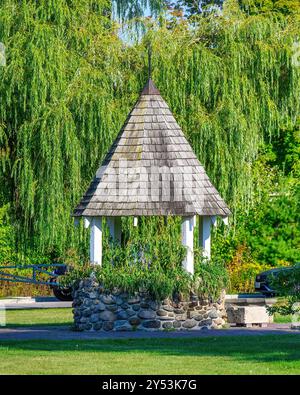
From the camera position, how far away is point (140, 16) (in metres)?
40.4

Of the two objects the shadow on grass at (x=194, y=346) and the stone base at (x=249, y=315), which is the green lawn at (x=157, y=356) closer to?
the shadow on grass at (x=194, y=346)

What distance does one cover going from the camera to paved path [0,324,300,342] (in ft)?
82.0

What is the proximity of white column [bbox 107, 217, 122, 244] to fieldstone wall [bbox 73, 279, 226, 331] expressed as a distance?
264cm

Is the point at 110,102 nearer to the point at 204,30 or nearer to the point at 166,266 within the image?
the point at 204,30

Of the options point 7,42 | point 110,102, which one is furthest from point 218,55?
point 7,42

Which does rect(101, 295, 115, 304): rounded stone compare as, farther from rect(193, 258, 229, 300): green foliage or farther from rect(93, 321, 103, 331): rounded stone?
rect(193, 258, 229, 300): green foliage

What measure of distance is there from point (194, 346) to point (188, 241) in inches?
201

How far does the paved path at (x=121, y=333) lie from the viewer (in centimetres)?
2498

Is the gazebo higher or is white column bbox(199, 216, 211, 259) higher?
the gazebo

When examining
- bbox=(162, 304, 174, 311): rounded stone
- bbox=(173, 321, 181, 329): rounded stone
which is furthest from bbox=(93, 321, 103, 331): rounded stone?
bbox=(173, 321, 181, 329): rounded stone

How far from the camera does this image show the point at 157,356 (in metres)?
20.9

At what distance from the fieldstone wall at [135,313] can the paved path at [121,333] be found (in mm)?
464

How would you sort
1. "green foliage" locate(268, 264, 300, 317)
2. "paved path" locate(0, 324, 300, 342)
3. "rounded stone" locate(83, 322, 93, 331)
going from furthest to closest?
"rounded stone" locate(83, 322, 93, 331) < "paved path" locate(0, 324, 300, 342) < "green foliage" locate(268, 264, 300, 317)
